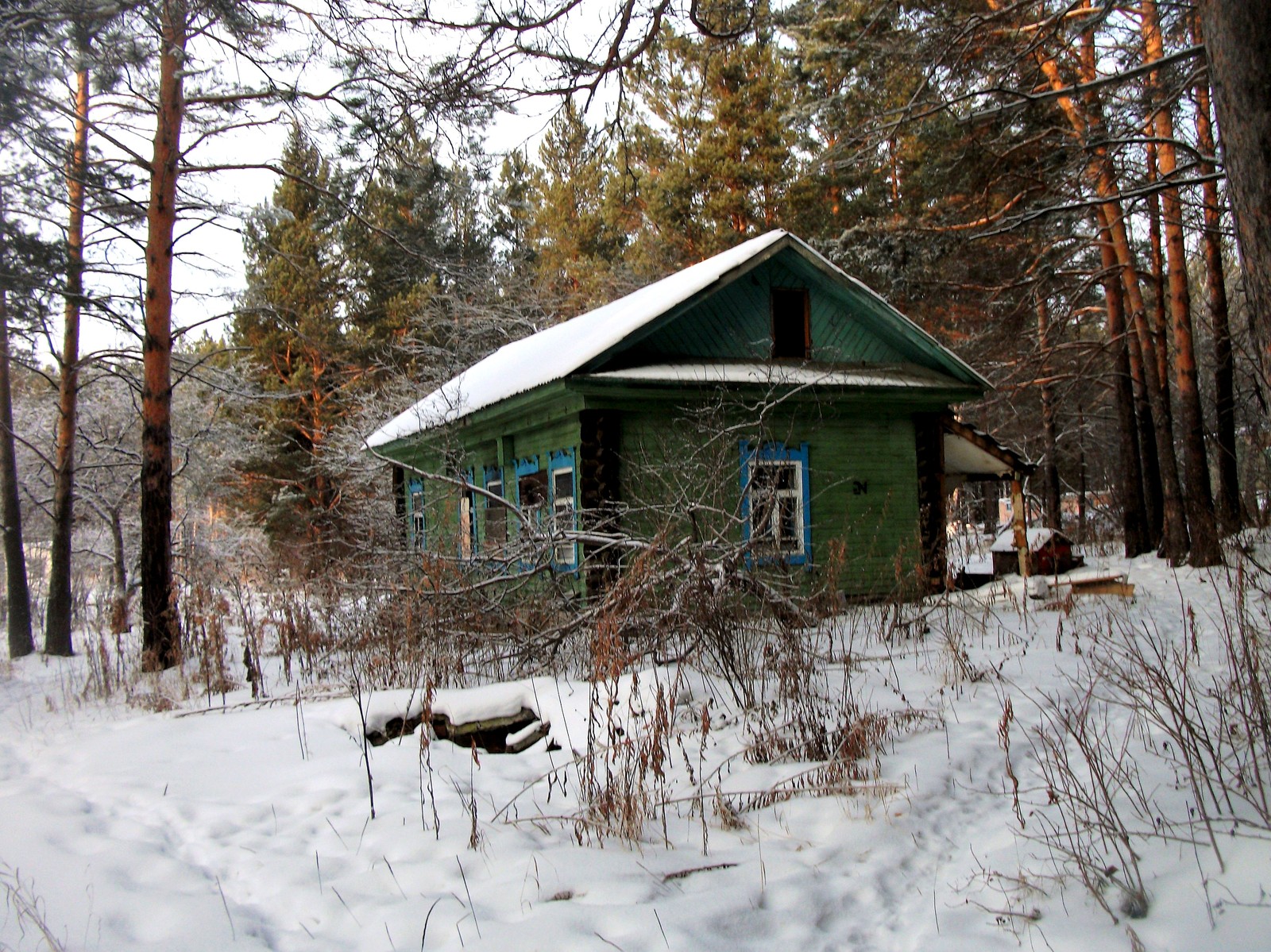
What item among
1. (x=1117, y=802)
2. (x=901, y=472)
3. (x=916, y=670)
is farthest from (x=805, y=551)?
(x=1117, y=802)

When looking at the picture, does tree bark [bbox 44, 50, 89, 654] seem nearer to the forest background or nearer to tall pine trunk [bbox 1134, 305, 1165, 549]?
the forest background

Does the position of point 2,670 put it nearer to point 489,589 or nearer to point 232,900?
point 489,589

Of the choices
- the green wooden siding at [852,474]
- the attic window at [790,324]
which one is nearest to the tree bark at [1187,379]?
the green wooden siding at [852,474]

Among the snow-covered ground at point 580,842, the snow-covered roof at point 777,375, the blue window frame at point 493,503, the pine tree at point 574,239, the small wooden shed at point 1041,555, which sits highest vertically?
the pine tree at point 574,239

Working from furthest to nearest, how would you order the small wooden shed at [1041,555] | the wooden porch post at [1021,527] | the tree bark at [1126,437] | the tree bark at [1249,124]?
the tree bark at [1126,437], the small wooden shed at [1041,555], the wooden porch post at [1021,527], the tree bark at [1249,124]

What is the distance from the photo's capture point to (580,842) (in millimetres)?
4023

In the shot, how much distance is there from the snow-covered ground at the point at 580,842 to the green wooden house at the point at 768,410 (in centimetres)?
536

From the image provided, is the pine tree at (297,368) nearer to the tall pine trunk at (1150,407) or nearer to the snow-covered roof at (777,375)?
the snow-covered roof at (777,375)

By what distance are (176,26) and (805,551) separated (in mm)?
8901

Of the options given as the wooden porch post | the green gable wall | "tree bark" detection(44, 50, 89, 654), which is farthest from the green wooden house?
"tree bark" detection(44, 50, 89, 654)

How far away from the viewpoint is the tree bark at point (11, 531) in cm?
1363

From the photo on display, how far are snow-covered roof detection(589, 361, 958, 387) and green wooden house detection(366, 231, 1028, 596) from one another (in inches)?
1.4

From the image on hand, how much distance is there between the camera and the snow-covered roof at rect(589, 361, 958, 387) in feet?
36.8

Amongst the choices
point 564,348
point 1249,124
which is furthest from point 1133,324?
point 1249,124
